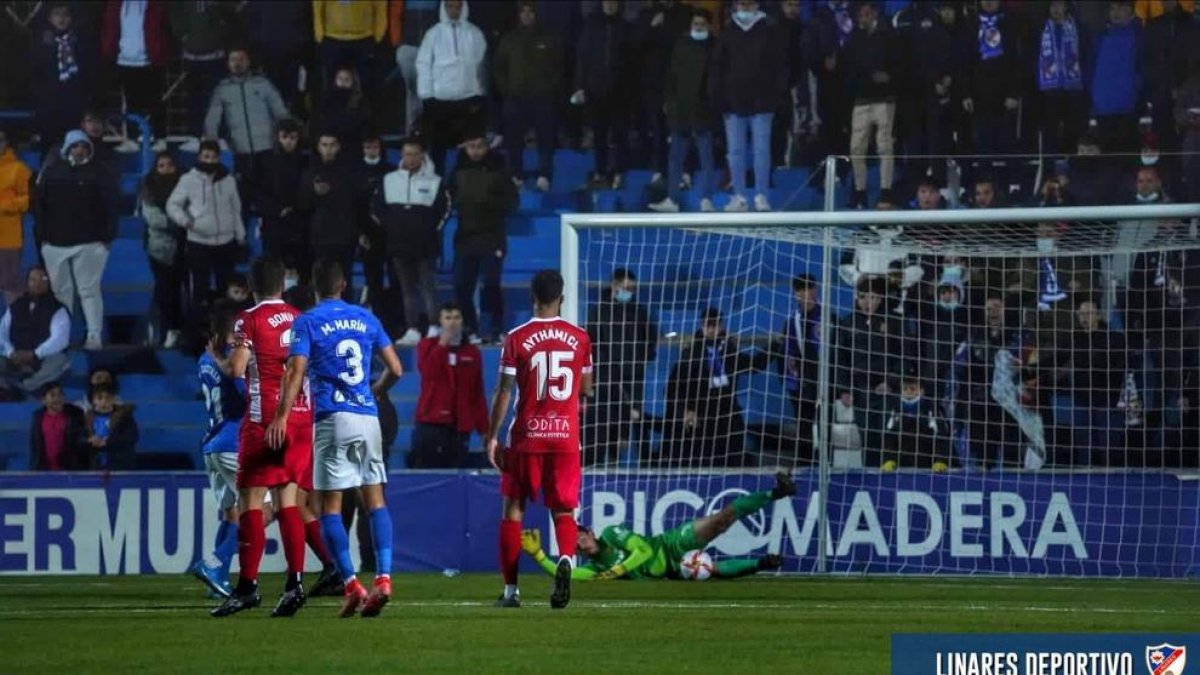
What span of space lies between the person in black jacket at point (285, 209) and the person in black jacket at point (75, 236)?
171 cm

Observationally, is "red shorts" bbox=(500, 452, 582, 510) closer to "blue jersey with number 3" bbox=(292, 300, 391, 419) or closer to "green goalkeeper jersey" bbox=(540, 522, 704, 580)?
"blue jersey with number 3" bbox=(292, 300, 391, 419)

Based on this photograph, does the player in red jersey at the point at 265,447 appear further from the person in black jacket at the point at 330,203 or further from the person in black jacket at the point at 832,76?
the person in black jacket at the point at 832,76

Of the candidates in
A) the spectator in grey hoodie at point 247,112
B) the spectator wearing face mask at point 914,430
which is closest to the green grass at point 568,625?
the spectator wearing face mask at point 914,430

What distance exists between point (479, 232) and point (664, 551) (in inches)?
265

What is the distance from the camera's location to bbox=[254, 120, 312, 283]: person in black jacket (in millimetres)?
20328

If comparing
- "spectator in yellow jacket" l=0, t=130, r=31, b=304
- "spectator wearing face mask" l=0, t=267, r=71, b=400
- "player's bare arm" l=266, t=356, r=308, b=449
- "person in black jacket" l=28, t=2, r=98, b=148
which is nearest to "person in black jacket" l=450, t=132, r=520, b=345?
"spectator wearing face mask" l=0, t=267, r=71, b=400

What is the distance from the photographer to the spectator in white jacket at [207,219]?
803 inches

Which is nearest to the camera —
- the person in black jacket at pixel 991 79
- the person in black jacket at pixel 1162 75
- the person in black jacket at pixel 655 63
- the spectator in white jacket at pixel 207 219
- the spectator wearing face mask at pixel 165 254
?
the person in black jacket at pixel 1162 75

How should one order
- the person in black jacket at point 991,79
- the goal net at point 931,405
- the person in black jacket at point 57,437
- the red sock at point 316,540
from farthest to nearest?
the person in black jacket at point 991,79
the person in black jacket at point 57,437
the goal net at point 931,405
the red sock at point 316,540

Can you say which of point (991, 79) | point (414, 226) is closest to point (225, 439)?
point (414, 226)

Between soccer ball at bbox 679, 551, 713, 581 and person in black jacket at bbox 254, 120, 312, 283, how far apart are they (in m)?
7.25

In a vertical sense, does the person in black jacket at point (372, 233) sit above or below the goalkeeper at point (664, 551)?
above

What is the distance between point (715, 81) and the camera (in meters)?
20.8

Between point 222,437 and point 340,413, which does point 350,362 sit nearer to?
point 340,413
